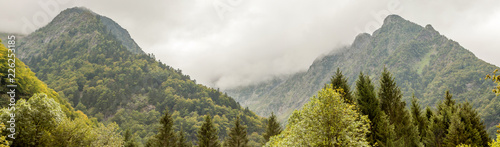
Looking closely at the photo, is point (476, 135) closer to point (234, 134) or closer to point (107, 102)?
point (234, 134)

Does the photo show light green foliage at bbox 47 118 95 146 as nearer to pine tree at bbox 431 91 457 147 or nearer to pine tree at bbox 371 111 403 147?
pine tree at bbox 371 111 403 147

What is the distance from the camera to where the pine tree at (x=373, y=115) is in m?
24.5

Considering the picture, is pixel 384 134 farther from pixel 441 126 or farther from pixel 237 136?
pixel 237 136

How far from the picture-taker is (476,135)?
88.4ft

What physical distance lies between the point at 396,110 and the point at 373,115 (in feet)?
17.2

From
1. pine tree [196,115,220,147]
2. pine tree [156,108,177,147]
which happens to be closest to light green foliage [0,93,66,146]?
pine tree [156,108,177,147]

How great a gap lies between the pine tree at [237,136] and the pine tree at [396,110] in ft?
139

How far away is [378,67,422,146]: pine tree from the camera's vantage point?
28250 millimetres

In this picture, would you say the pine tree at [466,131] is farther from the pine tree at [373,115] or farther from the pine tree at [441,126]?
the pine tree at [373,115]

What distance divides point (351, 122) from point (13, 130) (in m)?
37.9

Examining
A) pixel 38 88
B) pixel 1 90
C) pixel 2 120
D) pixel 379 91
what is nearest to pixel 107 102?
pixel 38 88

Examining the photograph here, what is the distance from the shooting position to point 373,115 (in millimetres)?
26875

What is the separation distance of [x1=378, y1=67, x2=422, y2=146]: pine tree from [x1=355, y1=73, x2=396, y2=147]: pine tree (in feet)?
9.94

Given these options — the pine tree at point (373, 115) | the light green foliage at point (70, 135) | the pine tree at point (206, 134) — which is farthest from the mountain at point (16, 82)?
the pine tree at point (373, 115)
